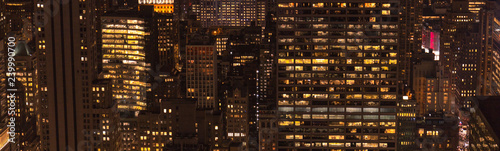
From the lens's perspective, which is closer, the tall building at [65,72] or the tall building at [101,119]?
the tall building at [65,72]

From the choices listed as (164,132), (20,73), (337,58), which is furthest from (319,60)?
(20,73)

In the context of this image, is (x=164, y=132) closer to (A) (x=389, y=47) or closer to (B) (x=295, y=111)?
(B) (x=295, y=111)

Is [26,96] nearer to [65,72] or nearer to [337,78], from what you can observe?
[65,72]

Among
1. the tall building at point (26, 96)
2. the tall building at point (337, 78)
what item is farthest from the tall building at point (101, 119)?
the tall building at point (26, 96)

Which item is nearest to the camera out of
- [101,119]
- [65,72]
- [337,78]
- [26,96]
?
[337,78]

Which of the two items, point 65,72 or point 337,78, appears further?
point 65,72

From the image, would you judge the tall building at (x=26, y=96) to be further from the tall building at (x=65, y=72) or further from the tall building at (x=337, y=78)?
the tall building at (x=337, y=78)

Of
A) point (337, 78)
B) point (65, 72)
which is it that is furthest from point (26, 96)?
point (337, 78)

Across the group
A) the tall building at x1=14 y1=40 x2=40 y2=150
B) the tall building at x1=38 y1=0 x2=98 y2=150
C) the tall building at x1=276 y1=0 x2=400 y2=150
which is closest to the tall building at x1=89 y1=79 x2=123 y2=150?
the tall building at x1=38 y1=0 x2=98 y2=150
